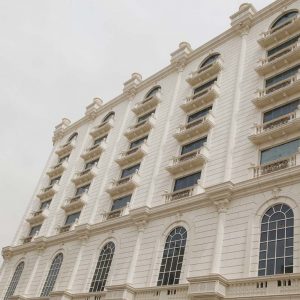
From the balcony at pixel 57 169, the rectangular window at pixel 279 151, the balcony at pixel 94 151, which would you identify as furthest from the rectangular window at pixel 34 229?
the rectangular window at pixel 279 151

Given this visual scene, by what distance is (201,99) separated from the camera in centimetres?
3045

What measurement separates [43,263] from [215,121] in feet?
62.2

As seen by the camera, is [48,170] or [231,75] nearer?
[231,75]

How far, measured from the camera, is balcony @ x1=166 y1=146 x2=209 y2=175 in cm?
2647

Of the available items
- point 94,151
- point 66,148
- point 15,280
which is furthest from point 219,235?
point 66,148

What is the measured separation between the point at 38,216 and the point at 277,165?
25997 millimetres

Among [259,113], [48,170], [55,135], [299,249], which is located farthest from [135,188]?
[55,135]

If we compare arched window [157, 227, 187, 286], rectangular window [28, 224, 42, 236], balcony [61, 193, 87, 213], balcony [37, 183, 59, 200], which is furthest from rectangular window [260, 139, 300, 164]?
rectangular window [28, 224, 42, 236]

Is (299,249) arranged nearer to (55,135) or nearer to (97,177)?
(97,177)

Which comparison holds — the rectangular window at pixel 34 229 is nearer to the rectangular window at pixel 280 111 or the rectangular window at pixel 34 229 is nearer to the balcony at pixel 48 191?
the balcony at pixel 48 191

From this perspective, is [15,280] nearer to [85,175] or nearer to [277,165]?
[85,175]

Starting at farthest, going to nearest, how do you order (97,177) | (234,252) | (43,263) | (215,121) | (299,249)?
(97,177)
(43,263)
(215,121)
(234,252)
(299,249)

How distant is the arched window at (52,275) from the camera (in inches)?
1234

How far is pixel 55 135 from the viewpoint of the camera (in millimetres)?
49469
